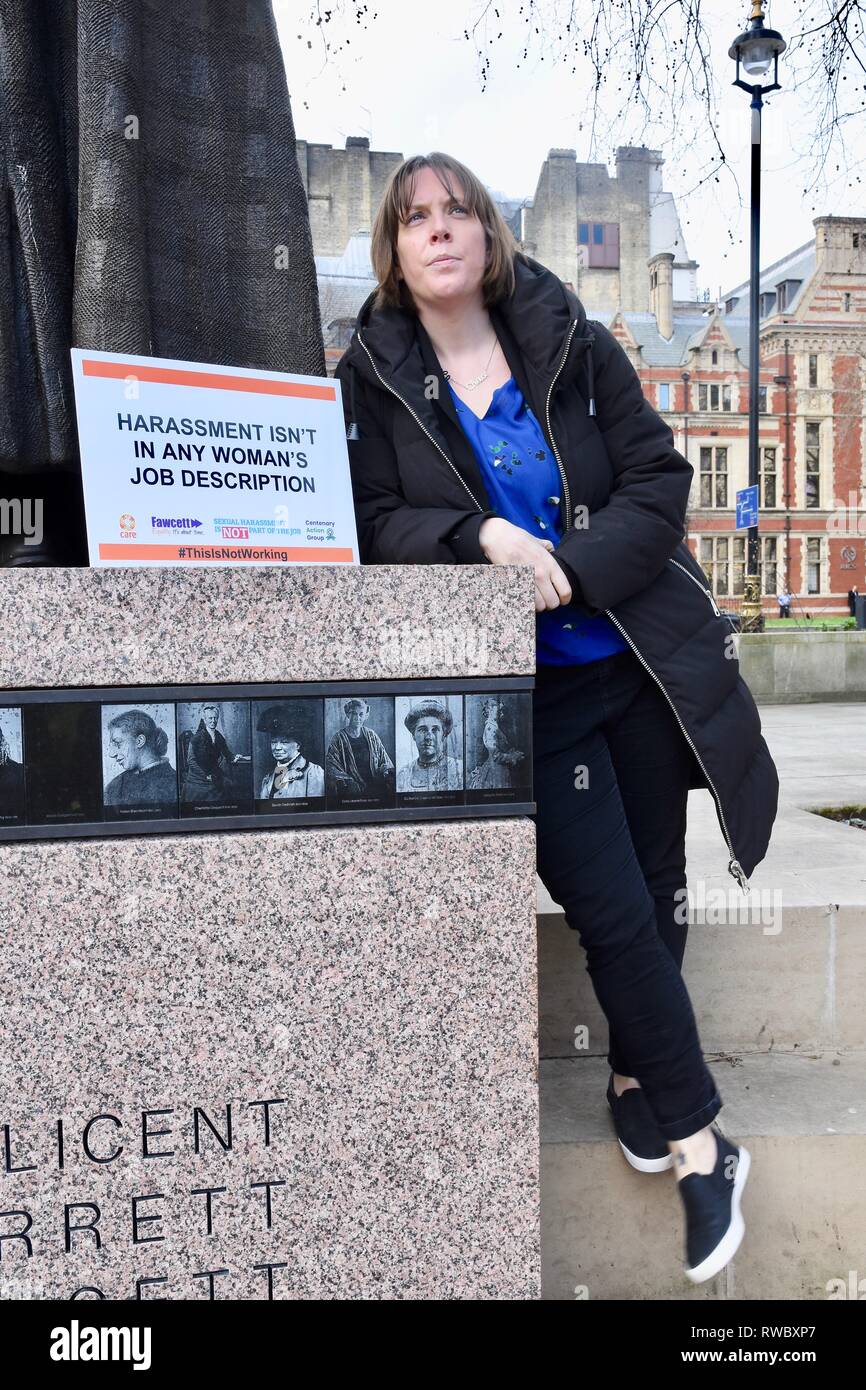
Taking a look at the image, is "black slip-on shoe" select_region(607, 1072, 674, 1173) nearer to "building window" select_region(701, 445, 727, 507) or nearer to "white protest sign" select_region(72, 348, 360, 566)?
"white protest sign" select_region(72, 348, 360, 566)

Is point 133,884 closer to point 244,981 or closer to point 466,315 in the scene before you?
point 244,981

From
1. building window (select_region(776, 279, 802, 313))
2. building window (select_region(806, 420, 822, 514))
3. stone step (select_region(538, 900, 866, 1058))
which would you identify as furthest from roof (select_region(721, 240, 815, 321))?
stone step (select_region(538, 900, 866, 1058))

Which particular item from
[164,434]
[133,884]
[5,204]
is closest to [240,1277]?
[133,884]

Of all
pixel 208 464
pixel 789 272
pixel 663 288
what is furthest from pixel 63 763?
pixel 789 272

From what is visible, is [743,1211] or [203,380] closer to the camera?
[203,380]

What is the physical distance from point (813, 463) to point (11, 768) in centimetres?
4870

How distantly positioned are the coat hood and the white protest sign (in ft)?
0.51

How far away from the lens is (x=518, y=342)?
2.12 meters

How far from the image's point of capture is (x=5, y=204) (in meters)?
2.01

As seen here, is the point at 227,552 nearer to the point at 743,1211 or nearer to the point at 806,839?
the point at 743,1211

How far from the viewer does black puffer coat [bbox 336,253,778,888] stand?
2021mm

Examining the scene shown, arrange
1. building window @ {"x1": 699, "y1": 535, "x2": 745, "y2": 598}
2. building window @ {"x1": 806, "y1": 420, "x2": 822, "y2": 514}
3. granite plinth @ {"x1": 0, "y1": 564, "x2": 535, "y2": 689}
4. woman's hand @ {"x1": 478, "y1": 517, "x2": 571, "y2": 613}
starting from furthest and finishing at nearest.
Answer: building window @ {"x1": 806, "y1": 420, "x2": 822, "y2": 514} < building window @ {"x1": 699, "y1": 535, "x2": 745, "y2": 598} < woman's hand @ {"x1": 478, "y1": 517, "x2": 571, "y2": 613} < granite plinth @ {"x1": 0, "y1": 564, "x2": 535, "y2": 689}

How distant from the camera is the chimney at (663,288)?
48.8 meters

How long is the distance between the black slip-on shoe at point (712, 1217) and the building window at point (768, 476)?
46.8 m
